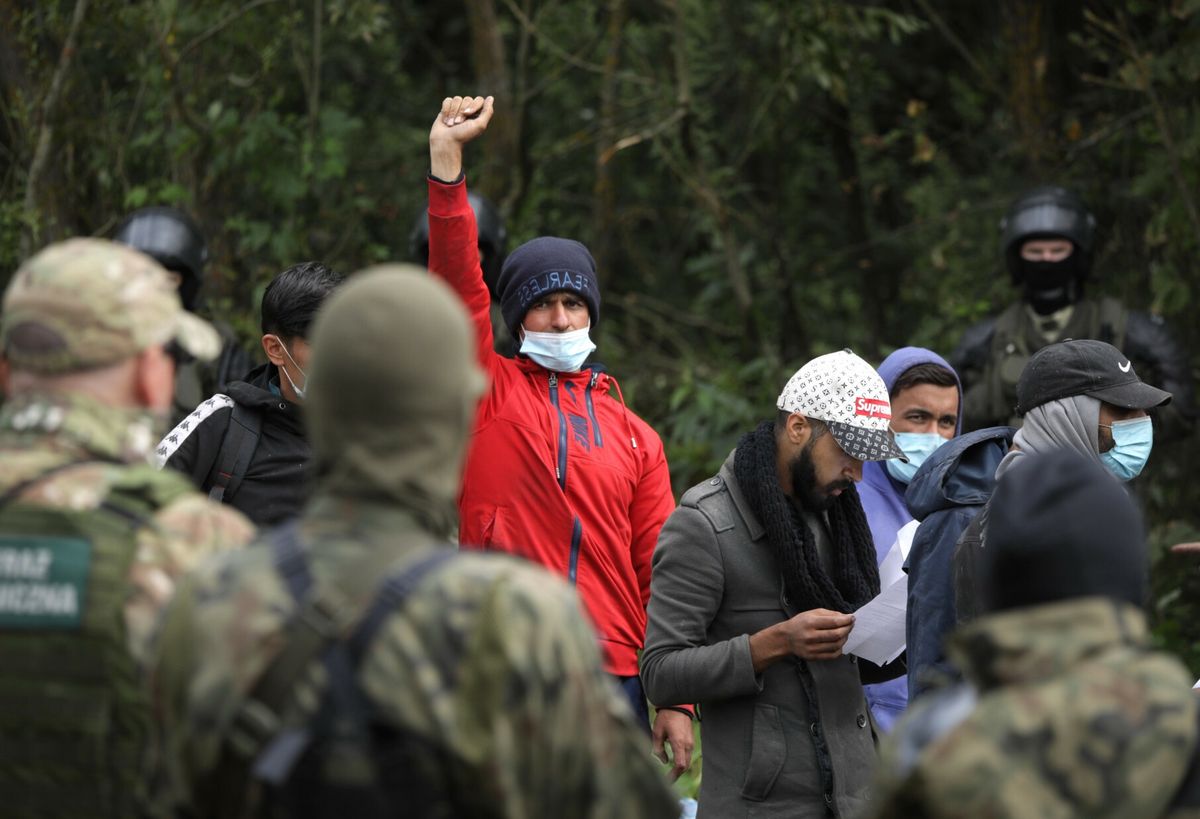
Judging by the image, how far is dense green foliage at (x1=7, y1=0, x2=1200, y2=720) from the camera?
8.21 m

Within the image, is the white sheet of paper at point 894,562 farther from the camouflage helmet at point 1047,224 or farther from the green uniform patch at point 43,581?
the camouflage helmet at point 1047,224

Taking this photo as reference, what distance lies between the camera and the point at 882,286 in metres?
10.5

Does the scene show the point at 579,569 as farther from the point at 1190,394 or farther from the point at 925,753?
the point at 1190,394

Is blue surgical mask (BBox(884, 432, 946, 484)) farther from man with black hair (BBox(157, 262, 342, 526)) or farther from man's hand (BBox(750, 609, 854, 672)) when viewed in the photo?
man with black hair (BBox(157, 262, 342, 526))

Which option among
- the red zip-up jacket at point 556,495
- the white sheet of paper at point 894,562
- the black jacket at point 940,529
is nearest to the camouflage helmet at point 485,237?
the red zip-up jacket at point 556,495

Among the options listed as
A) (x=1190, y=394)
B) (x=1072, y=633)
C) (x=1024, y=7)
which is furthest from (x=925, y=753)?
(x=1024, y=7)

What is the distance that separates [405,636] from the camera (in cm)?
198

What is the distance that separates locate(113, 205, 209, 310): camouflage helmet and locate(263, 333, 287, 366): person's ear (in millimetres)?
2685

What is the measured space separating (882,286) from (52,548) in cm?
874

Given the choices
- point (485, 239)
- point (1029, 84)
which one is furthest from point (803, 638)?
point (1029, 84)

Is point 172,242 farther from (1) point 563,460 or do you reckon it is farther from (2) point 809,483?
(2) point 809,483

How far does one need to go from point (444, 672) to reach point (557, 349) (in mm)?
2594

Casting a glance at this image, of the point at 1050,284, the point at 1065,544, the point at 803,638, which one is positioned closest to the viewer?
the point at 1065,544

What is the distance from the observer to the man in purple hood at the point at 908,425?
15.5 feet
